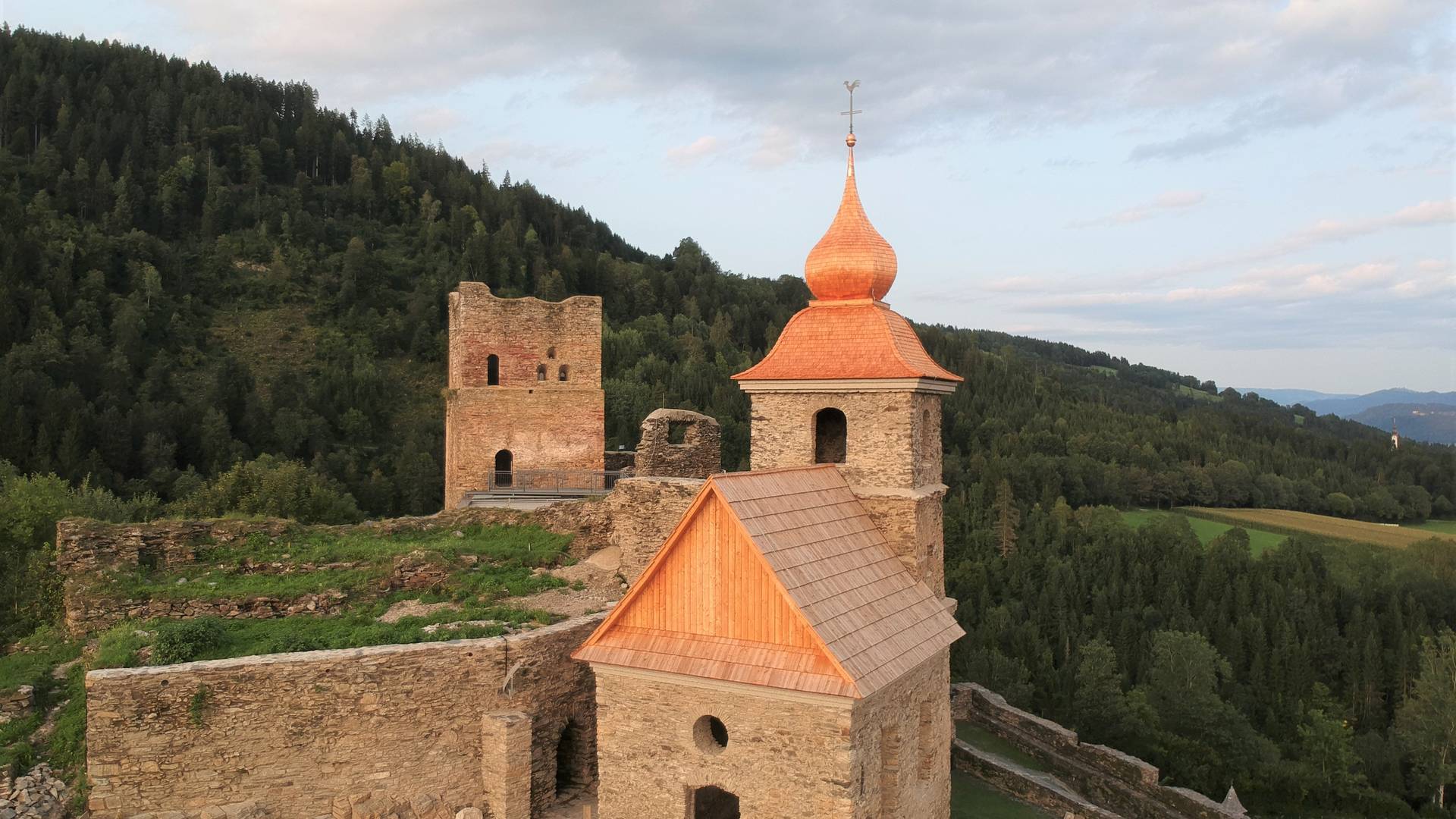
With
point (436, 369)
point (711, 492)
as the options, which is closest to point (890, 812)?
point (711, 492)

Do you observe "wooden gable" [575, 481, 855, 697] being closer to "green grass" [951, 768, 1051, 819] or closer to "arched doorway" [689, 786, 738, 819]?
"arched doorway" [689, 786, 738, 819]

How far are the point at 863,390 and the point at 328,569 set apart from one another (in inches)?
373

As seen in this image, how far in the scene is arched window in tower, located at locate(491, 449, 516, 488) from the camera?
22641 mm

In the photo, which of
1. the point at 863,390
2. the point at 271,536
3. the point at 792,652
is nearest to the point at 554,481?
the point at 271,536

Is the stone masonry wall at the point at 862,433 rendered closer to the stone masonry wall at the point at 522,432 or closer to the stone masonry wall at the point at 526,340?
the stone masonry wall at the point at 522,432

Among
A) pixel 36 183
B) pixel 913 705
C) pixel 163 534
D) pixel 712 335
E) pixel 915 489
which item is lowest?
pixel 913 705

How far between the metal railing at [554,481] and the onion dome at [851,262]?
10443mm

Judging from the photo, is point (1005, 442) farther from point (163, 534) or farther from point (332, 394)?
point (163, 534)

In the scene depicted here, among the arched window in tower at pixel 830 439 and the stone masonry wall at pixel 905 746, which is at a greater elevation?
the arched window in tower at pixel 830 439

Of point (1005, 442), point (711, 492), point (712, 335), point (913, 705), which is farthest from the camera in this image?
point (1005, 442)

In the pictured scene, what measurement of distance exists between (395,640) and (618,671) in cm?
392

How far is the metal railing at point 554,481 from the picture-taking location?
73.0 ft

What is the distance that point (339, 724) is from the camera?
11.1m

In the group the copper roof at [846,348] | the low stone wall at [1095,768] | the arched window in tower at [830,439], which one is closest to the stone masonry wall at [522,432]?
the arched window in tower at [830,439]
